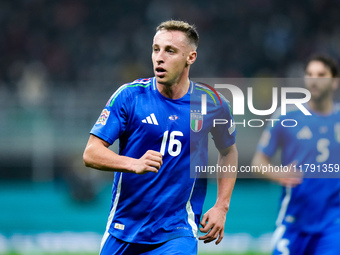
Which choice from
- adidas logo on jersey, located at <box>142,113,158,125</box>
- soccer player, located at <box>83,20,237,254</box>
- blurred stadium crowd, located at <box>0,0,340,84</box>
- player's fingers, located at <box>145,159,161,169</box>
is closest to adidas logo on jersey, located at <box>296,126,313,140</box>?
soccer player, located at <box>83,20,237,254</box>

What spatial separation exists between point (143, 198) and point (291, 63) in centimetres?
1541

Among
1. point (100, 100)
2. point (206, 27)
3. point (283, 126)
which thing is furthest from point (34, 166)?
point (283, 126)

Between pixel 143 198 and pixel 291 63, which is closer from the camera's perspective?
pixel 143 198

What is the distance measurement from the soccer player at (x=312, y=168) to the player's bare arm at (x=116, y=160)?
6.62 feet

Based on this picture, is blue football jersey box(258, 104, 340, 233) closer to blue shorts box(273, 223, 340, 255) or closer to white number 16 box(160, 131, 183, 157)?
blue shorts box(273, 223, 340, 255)

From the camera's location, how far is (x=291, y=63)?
62.1 ft

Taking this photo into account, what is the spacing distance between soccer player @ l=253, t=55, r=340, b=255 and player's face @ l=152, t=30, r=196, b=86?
162 cm

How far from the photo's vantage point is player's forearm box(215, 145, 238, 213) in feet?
14.7

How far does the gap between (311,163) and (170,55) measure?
202cm

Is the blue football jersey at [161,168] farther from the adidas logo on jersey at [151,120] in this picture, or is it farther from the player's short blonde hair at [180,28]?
the player's short blonde hair at [180,28]

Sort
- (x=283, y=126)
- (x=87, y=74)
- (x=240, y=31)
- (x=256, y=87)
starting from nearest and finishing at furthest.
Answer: (x=283, y=126) < (x=256, y=87) < (x=87, y=74) < (x=240, y=31)

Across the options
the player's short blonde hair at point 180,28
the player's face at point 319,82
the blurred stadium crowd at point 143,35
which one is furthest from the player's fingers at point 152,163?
the blurred stadium crowd at point 143,35

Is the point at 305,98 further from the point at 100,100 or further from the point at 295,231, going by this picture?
the point at 100,100

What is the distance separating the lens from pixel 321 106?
Result: 5.87 meters
